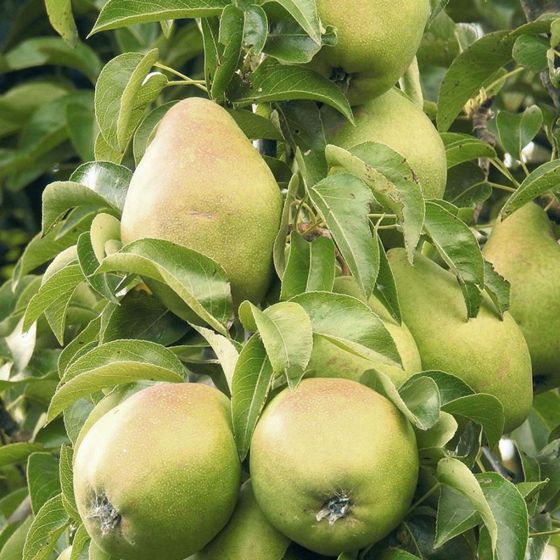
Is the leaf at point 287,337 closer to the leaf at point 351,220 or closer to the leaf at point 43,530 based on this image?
the leaf at point 351,220

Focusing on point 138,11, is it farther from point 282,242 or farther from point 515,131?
point 515,131

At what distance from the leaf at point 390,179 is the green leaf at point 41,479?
0.68 meters

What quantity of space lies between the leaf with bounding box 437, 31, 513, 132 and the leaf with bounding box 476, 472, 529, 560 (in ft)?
2.59

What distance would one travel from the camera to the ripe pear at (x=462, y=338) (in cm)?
141

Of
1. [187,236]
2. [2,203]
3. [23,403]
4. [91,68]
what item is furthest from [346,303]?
[2,203]

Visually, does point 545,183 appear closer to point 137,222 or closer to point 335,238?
point 335,238

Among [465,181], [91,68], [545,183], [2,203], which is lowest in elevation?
[2,203]

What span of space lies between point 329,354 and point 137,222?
258 mm

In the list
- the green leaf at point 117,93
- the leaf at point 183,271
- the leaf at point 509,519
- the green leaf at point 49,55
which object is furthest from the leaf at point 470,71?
the green leaf at point 49,55

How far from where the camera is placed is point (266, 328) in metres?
1.18

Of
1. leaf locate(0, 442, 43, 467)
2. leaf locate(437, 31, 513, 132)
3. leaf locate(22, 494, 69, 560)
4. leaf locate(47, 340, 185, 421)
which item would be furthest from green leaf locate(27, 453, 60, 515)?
leaf locate(437, 31, 513, 132)

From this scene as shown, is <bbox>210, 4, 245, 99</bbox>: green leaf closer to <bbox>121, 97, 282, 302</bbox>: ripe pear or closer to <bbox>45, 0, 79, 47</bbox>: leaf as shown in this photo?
<bbox>121, 97, 282, 302</bbox>: ripe pear

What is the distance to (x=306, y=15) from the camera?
51.4 inches

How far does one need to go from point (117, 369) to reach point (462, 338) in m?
0.42
